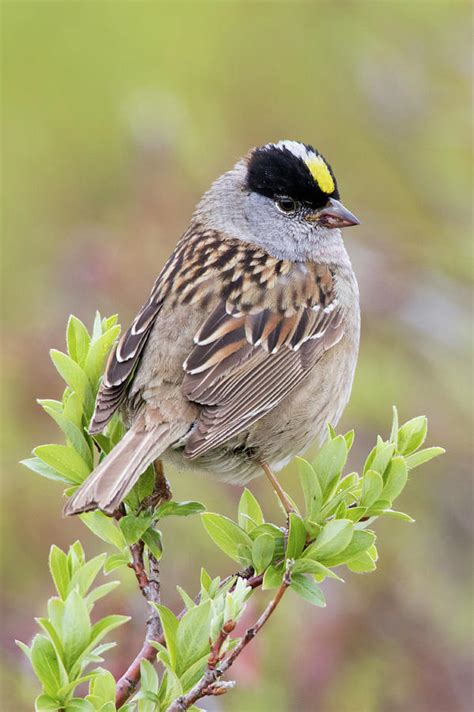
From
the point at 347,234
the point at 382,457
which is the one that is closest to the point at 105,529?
the point at 382,457

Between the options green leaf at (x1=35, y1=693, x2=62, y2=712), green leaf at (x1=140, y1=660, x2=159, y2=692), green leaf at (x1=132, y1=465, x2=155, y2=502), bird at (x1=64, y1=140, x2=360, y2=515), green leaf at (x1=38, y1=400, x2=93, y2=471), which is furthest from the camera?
bird at (x1=64, y1=140, x2=360, y2=515)

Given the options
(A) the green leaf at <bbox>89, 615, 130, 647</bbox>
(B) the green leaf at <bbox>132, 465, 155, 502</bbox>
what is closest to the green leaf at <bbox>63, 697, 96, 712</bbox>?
(A) the green leaf at <bbox>89, 615, 130, 647</bbox>

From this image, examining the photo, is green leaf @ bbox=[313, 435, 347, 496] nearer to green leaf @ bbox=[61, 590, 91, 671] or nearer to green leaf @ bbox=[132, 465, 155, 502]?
green leaf @ bbox=[132, 465, 155, 502]

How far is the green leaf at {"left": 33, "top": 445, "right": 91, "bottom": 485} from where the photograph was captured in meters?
2.58

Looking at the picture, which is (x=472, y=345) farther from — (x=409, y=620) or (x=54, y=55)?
(x=54, y=55)

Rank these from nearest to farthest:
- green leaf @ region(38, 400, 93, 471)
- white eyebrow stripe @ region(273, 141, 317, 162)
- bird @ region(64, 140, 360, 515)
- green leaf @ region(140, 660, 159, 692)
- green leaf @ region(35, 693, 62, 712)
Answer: green leaf @ region(35, 693, 62, 712) → green leaf @ region(140, 660, 159, 692) → green leaf @ region(38, 400, 93, 471) → bird @ region(64, 140, 360, 515) → white eyebrow stripe @ region(273, 141, 317, 162)

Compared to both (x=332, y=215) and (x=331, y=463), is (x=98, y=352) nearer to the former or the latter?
(x=331, y=463)

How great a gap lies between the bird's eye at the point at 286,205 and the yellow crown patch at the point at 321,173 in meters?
0.15

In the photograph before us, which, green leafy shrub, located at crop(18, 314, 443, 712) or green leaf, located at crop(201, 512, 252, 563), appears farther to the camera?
green leaf, located at crop(201, 512, 252, 563)

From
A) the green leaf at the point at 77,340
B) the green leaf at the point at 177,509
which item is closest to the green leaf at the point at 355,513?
the green leaf at the point at 177,509

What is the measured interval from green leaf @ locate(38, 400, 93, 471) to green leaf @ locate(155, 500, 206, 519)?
22 cm

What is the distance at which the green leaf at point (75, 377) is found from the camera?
2.72 m

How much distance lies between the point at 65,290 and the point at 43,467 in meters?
2.49

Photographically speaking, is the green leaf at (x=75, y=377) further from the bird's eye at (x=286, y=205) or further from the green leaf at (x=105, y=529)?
→ the bird's eye at (x=286, y=205)
